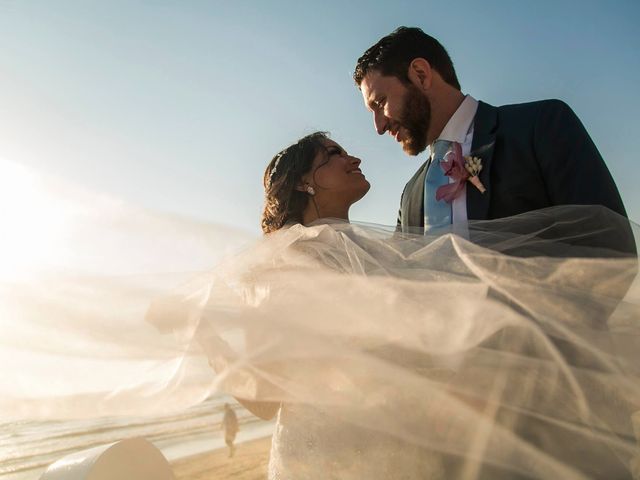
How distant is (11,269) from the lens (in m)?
2.33

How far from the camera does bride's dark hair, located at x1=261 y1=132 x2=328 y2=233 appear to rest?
13.4 feet

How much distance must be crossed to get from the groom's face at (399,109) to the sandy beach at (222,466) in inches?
254

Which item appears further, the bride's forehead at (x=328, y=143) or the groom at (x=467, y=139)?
the bride's forehead at (x=328, y=143)

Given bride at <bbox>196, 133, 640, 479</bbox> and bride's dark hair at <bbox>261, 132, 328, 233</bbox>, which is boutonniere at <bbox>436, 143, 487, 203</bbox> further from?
bride's dark hair at <bbox>261, 132, 328, 233</bbox>

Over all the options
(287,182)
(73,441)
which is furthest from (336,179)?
(73,441)

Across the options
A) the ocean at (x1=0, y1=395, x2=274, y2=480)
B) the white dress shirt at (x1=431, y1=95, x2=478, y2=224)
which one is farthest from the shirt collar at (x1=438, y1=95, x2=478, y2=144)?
the ocean at (x1=0, y1=395, x2=274, y2=480)

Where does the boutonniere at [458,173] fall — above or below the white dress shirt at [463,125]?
below

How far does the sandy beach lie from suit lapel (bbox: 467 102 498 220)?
6830 millimetres

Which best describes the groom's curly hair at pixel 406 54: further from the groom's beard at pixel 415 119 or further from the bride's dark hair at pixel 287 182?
the bride's dark hair at pixel 287 182

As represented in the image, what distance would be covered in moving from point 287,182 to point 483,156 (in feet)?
5.77

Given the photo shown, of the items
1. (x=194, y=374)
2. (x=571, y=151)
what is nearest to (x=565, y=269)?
(x=571, y=151)

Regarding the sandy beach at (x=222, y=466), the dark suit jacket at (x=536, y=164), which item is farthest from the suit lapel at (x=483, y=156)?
the sandy beach at (x=222, y=466)

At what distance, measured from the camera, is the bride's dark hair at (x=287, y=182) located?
407 centimetres

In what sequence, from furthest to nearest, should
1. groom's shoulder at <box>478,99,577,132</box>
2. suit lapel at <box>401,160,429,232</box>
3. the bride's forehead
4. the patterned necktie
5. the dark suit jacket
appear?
the bride's forehead < suit lapel at <box>401,160,429,232</box> < the patterned necktie < groom's shoulder at <box>478,99,577,132</box> < the dark suit jacket
